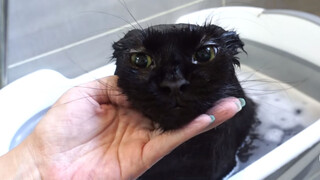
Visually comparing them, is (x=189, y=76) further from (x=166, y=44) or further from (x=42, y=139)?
(x=42, y=139)

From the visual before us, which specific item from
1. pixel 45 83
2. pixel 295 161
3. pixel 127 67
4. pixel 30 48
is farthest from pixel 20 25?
pixel 295 161

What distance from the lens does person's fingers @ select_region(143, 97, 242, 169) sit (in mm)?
572

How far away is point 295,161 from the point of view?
2.71 feet

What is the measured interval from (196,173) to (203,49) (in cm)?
33

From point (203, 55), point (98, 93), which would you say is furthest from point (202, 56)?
point (98, 93)

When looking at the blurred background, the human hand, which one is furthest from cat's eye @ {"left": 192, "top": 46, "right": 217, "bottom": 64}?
the blurred background

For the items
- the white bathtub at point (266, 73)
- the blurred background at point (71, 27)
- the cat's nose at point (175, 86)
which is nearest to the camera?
the cat's nose at point (175, 86)

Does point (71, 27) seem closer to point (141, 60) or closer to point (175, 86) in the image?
point (141, 60)

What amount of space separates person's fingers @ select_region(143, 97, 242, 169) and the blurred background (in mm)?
662

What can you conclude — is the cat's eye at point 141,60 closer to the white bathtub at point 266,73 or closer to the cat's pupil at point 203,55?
the cat's pupil at point 203,55

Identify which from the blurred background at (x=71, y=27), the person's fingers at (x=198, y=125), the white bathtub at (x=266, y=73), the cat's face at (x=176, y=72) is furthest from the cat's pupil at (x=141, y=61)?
the blurred background at (x=71, y=27)

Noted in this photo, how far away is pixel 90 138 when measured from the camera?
0.82 metres

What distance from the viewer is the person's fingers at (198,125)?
1.88 ft

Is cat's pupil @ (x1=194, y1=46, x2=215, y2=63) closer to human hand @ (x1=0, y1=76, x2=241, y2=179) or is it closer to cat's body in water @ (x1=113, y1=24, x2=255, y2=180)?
cat's body in water @ (x1=113, y1=24, x2=255, y2=180)
